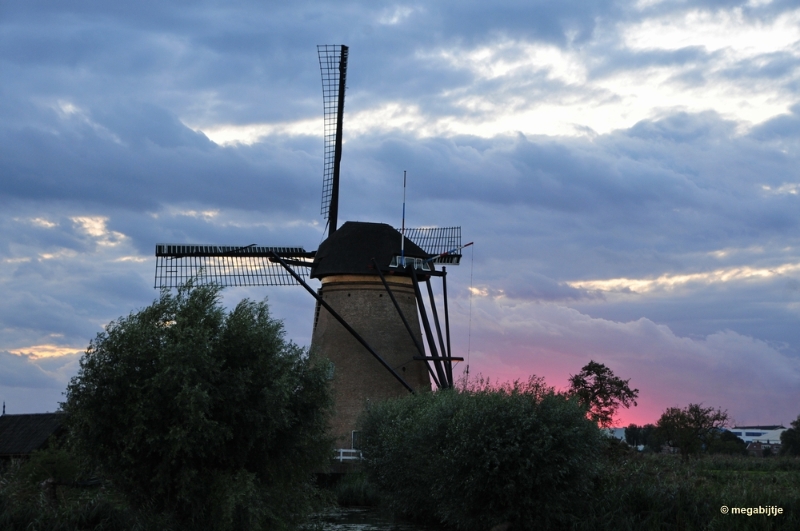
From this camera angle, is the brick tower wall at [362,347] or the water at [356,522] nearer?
the water at [356,522]

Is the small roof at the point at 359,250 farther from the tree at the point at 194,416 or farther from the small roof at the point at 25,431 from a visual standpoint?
the tree at the point at 194,416

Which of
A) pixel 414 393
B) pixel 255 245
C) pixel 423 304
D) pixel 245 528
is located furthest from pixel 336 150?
pixel 245 528

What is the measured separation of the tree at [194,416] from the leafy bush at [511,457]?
5123 millimetres

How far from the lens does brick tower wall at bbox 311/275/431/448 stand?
3784cm

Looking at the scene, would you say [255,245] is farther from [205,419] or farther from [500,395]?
[205,419]

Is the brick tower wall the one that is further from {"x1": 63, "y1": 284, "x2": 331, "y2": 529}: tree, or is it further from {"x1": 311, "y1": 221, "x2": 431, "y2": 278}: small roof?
{"x1": 63, "y1": 284, "x2": 331, "y2": 529}: tree

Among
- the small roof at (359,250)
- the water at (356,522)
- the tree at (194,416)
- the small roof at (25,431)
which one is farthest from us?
the small roof at (359,250)

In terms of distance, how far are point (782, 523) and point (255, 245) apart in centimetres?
2520

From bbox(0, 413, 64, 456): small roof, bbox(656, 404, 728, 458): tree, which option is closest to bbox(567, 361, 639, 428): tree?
bbox(656, 404, 728, 458): tree

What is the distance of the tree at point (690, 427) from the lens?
5112cm

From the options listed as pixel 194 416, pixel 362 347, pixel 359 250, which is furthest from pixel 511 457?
pixel 359 250

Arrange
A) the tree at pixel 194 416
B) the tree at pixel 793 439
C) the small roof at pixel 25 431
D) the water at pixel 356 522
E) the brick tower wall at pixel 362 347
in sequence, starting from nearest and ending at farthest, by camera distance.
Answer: the tree at pixel 194 416 < the water at pixel 356 522 < the small roof at pixel 25 431 < the brick tower wall at pixel 362 347 < the tree at pixel 793 439

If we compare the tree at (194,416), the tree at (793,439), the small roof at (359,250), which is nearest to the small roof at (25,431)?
the small roof at (359,250)

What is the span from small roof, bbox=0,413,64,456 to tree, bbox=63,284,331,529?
18.0 metres
